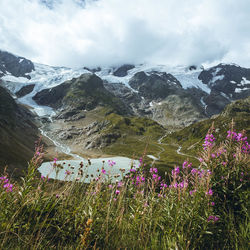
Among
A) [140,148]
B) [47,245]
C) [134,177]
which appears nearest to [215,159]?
[134,177]

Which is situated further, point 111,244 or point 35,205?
point 35,205

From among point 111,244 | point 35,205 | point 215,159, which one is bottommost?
point 111,244

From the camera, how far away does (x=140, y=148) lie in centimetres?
18050

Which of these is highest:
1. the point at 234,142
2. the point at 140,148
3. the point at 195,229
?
the point at 140,148

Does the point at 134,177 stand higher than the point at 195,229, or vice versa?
the point at 134,177

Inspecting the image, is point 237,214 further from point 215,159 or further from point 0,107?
point 0,107

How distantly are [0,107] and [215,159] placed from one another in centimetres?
22757

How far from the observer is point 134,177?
23.5 feet

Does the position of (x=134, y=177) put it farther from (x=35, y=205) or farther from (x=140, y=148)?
(x=140, y=148)

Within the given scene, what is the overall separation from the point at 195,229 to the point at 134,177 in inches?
131

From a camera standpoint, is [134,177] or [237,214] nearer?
[237,214]

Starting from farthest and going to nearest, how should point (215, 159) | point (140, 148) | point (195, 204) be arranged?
point (140, 148)
point (215, 159)
point (195, 204)

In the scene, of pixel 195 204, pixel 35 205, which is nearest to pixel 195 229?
pixel 195 204

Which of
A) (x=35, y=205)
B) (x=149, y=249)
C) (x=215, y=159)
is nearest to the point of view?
(x=149, y=249)
